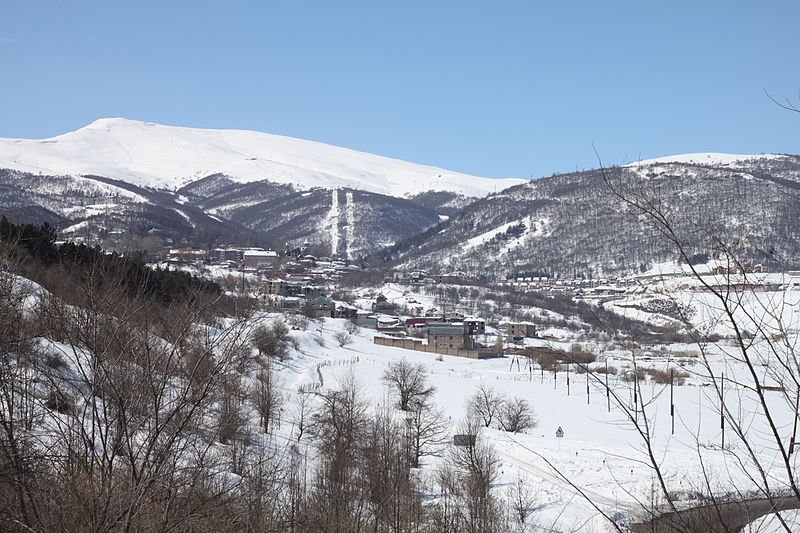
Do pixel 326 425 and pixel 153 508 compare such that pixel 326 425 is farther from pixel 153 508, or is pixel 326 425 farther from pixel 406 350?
pixel 406 350

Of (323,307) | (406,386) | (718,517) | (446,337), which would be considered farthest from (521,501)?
(323,307)

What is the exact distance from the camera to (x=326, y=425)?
22719 millimetres

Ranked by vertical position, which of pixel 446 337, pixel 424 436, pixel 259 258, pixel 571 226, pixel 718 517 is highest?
pixel 571 226

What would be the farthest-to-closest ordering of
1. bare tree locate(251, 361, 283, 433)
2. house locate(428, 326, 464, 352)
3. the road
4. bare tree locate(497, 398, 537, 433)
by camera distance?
house locate(428, 326, 464, 352), bare tree locate(497, 398, 537, 433), bare tree locate(251, 361, 283, 433), the road

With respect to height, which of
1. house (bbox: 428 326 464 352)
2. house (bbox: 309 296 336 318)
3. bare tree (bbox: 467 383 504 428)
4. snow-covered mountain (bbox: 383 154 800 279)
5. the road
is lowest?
house (bbox: 428 326 464 352)

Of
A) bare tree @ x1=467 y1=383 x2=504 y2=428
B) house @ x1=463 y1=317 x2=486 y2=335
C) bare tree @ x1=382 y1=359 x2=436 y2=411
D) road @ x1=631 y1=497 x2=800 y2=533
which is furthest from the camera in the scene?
house @ x1=463 y1=317 x2=486 y2=335

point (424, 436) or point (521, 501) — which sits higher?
point (424, 436)

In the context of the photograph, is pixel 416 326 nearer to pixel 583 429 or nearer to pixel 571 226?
pixel 583 429

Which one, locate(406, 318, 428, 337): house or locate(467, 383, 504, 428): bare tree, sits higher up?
locate(467, 383, 504, 428): bare tree

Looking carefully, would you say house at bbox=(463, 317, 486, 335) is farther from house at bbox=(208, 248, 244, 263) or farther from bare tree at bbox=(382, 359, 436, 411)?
house at bbox=(208, 248, 244, 263)

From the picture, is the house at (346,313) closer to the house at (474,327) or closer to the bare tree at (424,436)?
the house at (474,327)

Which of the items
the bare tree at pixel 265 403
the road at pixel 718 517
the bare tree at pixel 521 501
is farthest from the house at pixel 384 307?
the road at pixel 718 517

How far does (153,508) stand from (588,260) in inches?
5683

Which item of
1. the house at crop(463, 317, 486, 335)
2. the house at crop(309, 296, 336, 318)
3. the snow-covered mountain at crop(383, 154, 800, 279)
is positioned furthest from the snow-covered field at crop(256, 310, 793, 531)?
the snow-covered mountain at crop(383, 154, 800, 279)
